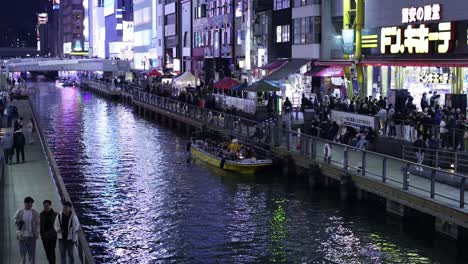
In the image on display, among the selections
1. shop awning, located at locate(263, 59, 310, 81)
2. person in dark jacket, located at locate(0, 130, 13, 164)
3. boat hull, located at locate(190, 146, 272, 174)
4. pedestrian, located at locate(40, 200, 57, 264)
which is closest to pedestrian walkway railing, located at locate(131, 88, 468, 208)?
boat hull, located at locate(190, 146, 272, 174)

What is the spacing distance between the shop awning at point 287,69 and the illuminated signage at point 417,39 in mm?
11805

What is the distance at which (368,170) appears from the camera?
3194 cm

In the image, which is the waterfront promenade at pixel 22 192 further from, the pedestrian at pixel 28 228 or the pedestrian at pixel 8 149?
the pedestrian at pixel 28 228

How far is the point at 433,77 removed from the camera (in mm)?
47250

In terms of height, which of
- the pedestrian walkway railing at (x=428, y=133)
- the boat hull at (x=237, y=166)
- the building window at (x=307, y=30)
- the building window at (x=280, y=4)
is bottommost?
the boat hull at (x=237, y=166)

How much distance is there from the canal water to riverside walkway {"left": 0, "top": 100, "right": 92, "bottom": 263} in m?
2.31

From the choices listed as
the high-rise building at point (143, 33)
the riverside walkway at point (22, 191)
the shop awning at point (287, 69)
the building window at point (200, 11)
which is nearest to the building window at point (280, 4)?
the shop awning at point (287, 69)

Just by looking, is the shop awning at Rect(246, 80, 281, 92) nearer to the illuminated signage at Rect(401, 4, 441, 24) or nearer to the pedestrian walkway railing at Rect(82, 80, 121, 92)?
the illuminated signage at Rect(401, 4, 441, 24)

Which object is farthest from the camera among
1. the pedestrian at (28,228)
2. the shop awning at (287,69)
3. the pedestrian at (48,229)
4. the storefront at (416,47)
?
the shop awning at (287,69)

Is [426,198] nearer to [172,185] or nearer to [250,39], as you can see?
[172,185]

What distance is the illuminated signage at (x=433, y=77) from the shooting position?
46153 millimetres

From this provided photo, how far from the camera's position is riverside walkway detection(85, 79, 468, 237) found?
25.7 meters

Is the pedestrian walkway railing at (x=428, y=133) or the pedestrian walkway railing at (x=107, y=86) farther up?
the pedestrian walkway railing at (x=107, y=86)

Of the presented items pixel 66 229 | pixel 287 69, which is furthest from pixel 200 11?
pixel 66 229
